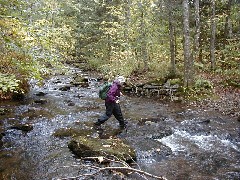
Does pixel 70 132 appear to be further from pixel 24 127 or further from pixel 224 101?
pixel 224 101

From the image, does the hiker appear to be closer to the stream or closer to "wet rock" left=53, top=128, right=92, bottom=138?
the stream

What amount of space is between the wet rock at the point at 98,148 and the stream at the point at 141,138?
266 millimetres

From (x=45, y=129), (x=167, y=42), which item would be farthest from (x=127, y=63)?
(x=45, y=129)

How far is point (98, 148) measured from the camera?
A: 9148 mm

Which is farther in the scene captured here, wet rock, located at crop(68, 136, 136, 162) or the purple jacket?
the purple jacket

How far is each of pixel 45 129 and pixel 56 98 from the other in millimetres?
6238

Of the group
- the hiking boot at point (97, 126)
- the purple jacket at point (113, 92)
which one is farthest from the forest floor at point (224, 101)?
the hiking boot at point (97, 126)

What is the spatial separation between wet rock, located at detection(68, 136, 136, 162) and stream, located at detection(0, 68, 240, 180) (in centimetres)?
27

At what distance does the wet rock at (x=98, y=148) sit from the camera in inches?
351

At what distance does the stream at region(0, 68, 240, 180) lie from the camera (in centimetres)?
847

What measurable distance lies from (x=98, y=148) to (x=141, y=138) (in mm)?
2359

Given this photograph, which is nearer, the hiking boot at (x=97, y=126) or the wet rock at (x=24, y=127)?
the wet rock at (x=24, y=127)

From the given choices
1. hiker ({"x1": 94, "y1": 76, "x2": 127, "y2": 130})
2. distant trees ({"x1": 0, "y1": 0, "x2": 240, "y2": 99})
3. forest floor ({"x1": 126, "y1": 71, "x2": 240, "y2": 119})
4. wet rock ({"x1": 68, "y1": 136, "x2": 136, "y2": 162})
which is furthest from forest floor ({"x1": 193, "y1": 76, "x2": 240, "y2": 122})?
wet rock ({"x1": 68, "y1": 136, "x2": 136, "y2": 162})

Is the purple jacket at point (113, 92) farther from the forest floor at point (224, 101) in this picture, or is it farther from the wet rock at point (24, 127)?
the forest floor at point (224, 101)
